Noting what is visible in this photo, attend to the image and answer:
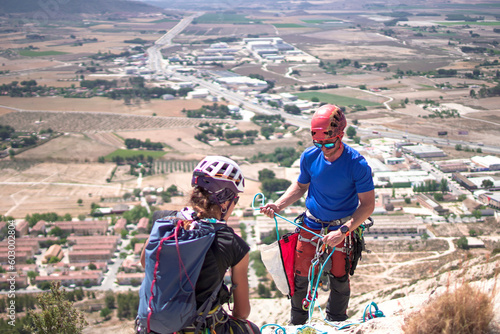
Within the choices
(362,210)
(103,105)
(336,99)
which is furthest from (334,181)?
(103,105)

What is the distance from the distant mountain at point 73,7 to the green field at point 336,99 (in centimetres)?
5727

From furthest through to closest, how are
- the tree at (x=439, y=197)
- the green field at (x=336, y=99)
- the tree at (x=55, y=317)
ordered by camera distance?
the green field at (x=336, y=99) < the tree at (x=439, y=197) < the tree at (x=55, y=317)

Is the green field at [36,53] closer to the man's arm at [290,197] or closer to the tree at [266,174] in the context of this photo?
the tree at [266,174]

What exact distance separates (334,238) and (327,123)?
855mm

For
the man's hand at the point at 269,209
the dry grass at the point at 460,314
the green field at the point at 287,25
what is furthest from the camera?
the green field at the point at 287,25

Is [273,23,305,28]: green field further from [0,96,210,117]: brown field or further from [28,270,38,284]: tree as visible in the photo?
[28,270,38,284]: tree

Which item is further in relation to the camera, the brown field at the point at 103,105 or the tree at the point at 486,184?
the brown field at the point at 103,105

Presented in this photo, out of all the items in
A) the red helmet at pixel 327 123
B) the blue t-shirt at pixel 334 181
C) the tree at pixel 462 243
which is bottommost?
the tree at pixel 462 243

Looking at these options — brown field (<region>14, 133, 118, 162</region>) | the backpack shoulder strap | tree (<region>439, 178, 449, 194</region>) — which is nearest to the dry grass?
the backpack shoulder strap

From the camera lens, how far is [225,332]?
116 inches

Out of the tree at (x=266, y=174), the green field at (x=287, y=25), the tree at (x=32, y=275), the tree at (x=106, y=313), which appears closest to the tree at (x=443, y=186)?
the tree at (x=266, y=174)

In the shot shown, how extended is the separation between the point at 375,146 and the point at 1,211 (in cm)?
2700

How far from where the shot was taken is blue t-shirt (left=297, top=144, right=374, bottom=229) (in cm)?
381

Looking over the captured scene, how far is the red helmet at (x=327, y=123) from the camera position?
373 centimetres
